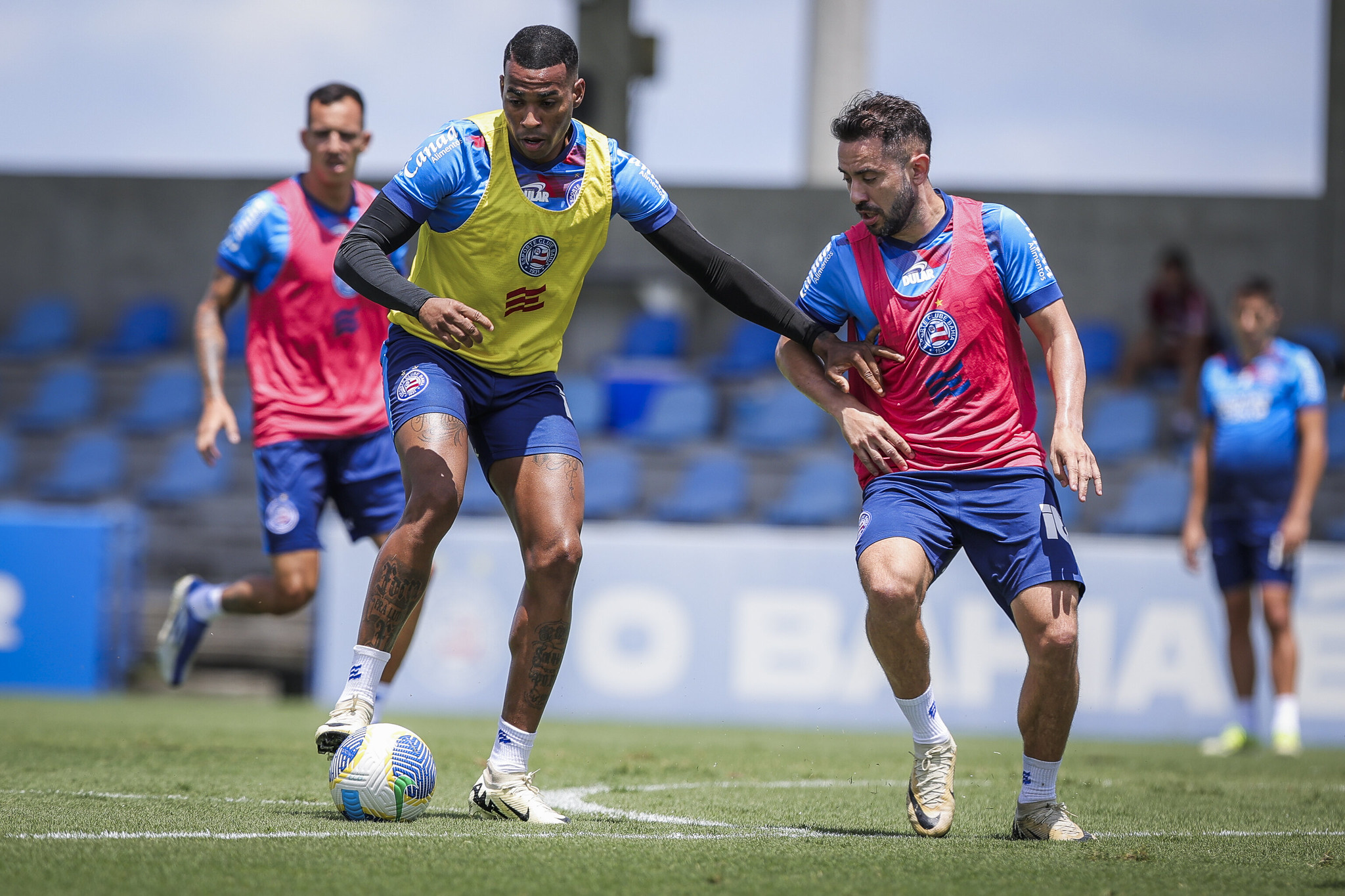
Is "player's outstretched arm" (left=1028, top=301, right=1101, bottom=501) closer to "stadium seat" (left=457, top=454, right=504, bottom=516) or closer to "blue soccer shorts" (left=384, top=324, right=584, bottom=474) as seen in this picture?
"blue soccer shorts" (left=384, top=324, right=584, bottom=474)

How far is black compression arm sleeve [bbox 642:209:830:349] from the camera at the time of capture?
4.59 metres

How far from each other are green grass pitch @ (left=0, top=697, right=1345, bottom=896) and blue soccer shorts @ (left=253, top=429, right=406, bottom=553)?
101 centimetres

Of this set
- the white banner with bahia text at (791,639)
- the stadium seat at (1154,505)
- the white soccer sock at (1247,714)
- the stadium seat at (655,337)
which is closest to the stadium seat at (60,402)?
the stadium seat at (655,337)

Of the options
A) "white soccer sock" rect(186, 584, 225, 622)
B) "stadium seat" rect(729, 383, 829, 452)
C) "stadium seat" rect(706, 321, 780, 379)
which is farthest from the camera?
"stadium seat" rect(706, 321, 780, 379)

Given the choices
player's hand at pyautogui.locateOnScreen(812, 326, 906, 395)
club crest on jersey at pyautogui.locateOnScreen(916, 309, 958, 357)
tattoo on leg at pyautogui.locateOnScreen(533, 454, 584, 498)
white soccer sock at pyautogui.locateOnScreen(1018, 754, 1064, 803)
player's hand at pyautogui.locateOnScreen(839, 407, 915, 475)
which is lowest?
white soccer sock at pyautogui.locateOnScreen(1018, 754, 1064, 803)

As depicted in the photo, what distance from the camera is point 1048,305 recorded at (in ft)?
14.4

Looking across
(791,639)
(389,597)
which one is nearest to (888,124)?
(389,597)

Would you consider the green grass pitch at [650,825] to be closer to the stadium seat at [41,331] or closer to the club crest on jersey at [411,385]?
the club crest on jersey at [411,385]

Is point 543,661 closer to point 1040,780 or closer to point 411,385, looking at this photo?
point 411,385

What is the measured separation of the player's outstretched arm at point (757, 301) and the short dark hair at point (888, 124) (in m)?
0.54

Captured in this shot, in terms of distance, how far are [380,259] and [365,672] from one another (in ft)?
4.17

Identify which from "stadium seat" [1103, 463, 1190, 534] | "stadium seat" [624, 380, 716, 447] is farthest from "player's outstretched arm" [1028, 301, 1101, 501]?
"stadium seat" [624, 380, 716, 447]

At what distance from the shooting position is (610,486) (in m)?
13.5

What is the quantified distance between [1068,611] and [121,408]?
1404 cm
